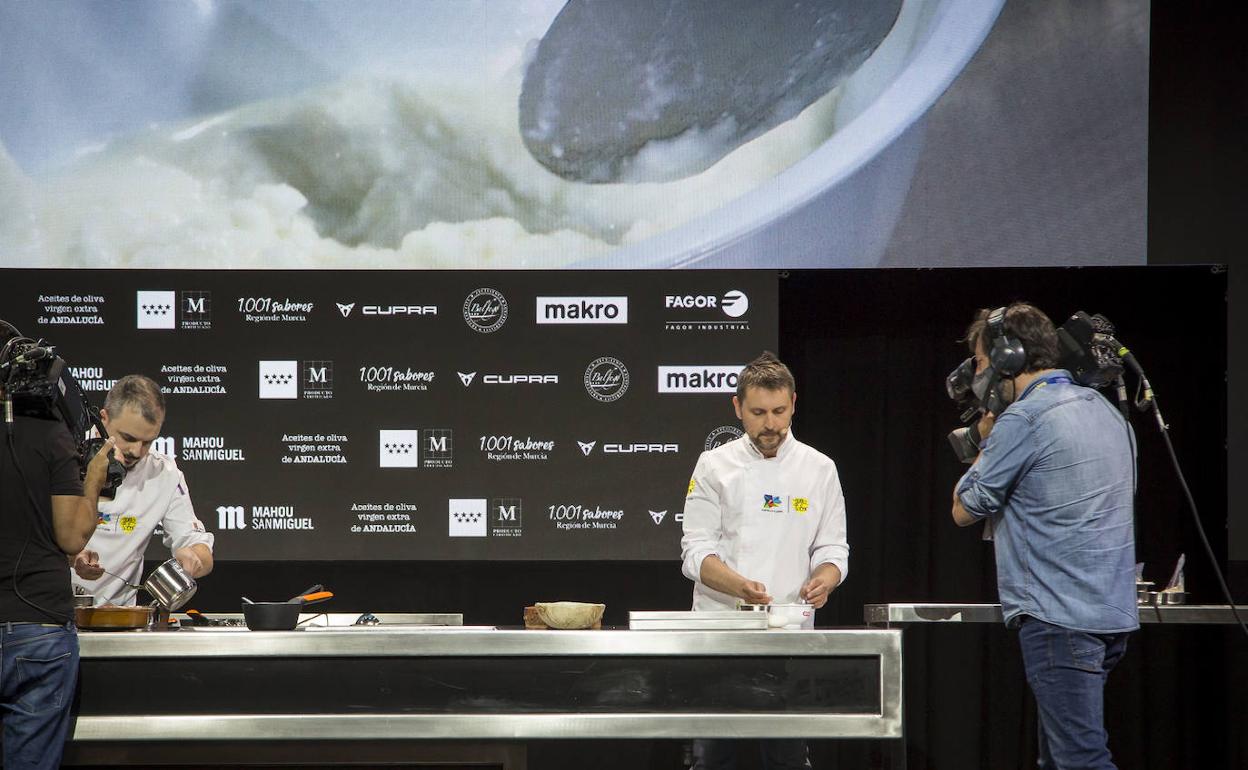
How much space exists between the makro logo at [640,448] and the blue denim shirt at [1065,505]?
6.39 ft

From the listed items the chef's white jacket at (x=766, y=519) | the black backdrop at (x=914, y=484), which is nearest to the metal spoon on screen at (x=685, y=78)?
the black backdrop at (x=914, y=484)

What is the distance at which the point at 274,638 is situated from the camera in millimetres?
2619

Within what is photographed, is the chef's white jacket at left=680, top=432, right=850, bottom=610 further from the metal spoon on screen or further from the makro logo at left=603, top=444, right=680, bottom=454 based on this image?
the metal spoon on screen

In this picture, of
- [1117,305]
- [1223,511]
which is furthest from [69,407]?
[1223,511]

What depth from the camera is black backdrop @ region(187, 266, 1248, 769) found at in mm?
4449

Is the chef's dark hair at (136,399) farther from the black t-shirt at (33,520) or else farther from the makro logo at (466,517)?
the makro logo at (466,517)

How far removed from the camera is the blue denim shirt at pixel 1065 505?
266 cm

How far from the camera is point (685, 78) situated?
4875 millimetres

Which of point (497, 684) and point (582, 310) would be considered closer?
point (497, 684)

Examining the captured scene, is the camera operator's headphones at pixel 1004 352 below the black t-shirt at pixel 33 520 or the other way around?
the other way around

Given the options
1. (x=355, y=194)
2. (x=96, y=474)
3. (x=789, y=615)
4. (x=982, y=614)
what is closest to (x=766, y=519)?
(x=789, y=615)

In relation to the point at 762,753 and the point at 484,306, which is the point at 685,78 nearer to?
the point at 484,306

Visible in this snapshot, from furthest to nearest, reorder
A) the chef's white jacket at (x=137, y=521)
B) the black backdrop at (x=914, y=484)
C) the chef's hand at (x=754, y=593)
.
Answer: the black backdrop at (x=914, y=484) < the chef's white jacket at (x=137, y=521) < the chef's hand at (x=754, y=593)

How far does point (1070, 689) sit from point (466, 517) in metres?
2.58
